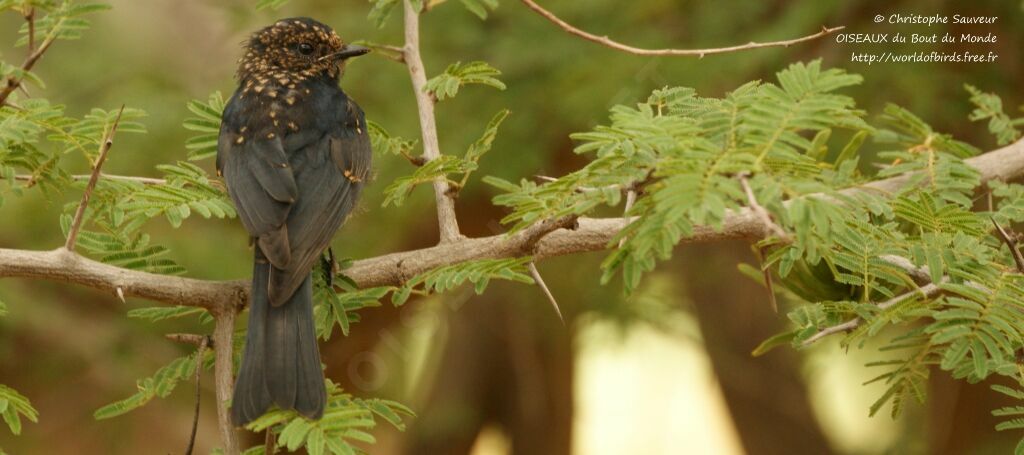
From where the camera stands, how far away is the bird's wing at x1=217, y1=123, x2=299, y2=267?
7.79 ft

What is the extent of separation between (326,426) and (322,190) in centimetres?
80

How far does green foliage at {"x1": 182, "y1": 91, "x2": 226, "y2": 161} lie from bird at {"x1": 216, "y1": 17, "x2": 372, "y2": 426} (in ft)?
0.30

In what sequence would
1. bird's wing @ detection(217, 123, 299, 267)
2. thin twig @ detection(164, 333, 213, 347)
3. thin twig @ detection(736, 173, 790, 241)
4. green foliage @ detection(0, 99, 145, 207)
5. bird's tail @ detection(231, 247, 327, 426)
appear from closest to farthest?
1. thin twig @ detection(736, 173, 790, 241)
2. bird's tail @ detection(231, 247, 327, 426)
3. thin twig @ detection(164, 333, 213, 347)
4. green foliage @ detection(0, 99, 145, 207)
5. bird's wing @ detection(217, 123, 299, 267)

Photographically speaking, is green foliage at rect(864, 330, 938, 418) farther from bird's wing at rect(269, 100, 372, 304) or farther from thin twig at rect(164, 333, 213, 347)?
thin twig at rect(164, 333, 213, 347)

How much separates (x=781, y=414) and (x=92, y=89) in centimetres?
468

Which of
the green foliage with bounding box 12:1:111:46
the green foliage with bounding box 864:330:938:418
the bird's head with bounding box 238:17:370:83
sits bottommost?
the green foliage with bounding box 864:330:938:418

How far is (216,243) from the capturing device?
5793 millimetres

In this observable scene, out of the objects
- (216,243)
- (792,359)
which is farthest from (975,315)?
(792,359)

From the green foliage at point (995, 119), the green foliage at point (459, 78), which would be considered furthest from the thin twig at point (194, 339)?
the green foliage at point (995, 119)

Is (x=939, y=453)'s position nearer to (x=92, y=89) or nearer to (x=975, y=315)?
(x=975, y=315)

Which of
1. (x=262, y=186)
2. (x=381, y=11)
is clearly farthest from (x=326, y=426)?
(x=381, y=11)

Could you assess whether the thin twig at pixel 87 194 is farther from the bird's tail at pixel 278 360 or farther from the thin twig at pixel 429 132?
the thin twig at pixel 429 132

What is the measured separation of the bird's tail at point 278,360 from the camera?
1.99 m

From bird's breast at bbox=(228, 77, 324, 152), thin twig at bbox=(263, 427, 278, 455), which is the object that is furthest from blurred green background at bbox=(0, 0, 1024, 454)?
thin twig at bbox=(263, 427, 278, 455)
